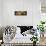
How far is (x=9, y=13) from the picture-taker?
4.87 m

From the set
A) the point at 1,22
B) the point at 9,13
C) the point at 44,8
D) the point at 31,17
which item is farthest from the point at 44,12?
the point at 1,22

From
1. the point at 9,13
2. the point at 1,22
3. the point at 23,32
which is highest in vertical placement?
the point at 9,13

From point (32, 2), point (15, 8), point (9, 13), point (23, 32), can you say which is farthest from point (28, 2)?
point (23, 32)

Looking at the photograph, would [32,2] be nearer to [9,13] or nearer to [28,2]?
[28,2]

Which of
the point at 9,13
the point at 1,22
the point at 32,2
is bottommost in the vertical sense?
the point at 1,22

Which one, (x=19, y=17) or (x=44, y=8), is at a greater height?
(x=44, y=8)

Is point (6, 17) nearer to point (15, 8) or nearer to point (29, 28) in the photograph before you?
point (15, 8)

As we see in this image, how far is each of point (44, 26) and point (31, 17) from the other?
61 cm

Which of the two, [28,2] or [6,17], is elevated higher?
[28,2]

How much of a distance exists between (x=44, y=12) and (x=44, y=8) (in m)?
0.15

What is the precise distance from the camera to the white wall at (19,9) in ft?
15.9

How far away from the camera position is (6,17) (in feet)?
16.0

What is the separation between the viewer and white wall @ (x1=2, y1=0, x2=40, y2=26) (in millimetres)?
4841

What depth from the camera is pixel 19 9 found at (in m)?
4.86
